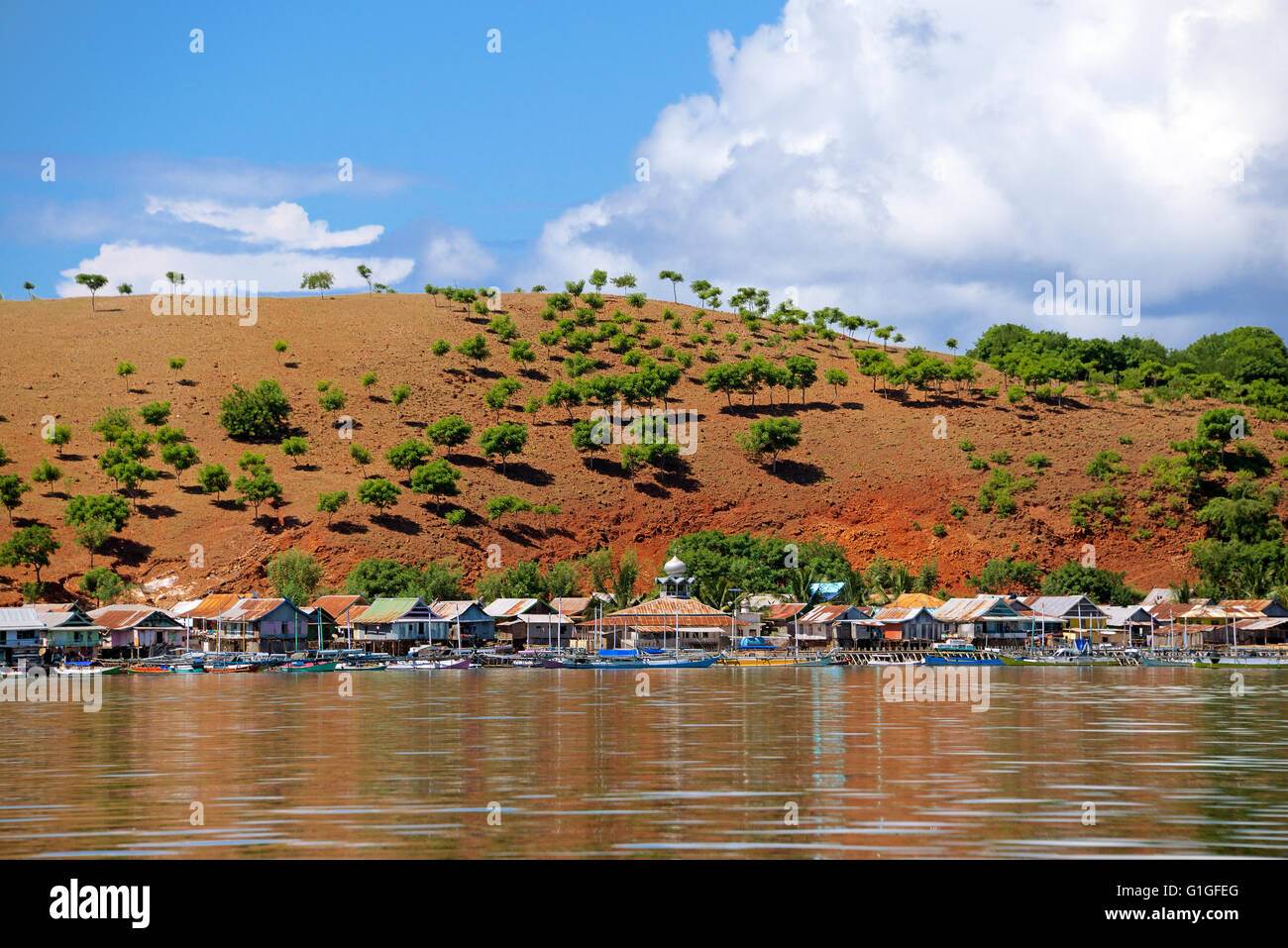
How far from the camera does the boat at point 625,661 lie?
101m

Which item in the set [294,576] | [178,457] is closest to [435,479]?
[294,576]

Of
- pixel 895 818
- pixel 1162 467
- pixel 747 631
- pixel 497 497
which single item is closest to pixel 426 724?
pixel 895 818

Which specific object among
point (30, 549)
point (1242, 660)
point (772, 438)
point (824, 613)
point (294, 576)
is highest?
point (772, 438)

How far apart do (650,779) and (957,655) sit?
81.9 m

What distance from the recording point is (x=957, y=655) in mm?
107312

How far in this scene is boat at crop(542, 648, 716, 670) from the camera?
330 ft

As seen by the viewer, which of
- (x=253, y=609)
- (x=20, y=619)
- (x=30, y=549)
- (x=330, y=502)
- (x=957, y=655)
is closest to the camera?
(x=20, y=619)

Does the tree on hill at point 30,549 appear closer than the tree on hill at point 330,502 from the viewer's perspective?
Yes

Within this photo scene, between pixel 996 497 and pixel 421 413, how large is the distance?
67.9 m

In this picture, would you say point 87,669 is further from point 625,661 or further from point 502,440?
point 502,440

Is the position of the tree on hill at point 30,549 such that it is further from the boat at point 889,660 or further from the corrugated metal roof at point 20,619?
the boat at point 889,660

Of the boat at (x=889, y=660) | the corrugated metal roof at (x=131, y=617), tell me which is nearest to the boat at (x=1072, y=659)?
the boat at (x=889, y=660)

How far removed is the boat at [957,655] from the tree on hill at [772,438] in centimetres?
3887

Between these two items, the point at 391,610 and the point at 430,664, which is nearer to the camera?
the point at 430,664
